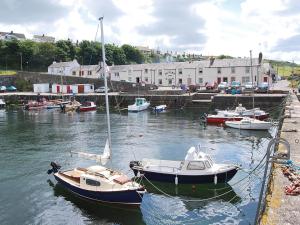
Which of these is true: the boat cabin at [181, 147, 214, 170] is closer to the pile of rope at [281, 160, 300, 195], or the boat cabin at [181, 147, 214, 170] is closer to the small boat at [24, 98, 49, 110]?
the pile of rope at [281, 160, 300, 195]

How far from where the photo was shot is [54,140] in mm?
46594

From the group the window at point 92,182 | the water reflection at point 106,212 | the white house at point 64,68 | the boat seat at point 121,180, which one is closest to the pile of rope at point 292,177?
the water reflection at point 106,212

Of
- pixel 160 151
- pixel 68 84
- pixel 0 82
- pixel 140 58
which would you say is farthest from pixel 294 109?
pixel 140 58

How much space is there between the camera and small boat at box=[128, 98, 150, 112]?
7744cm

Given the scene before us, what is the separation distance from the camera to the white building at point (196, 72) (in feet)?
316

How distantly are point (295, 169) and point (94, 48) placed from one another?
130 meters

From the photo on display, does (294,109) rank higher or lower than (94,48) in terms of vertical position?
lower

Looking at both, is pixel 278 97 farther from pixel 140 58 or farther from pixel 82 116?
pixel 140 58

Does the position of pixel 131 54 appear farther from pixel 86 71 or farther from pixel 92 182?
pixel 92 182

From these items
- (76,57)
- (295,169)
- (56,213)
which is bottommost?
(56,213)

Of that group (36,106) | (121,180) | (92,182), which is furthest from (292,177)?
(36,106)

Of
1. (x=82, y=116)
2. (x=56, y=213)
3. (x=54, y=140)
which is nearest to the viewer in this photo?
(x=56, y=213)

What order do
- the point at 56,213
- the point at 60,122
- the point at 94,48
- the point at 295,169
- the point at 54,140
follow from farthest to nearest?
the point at 94,48
the point at 60,122
the point at 54,140
the point at 56,213
the point at 295,169

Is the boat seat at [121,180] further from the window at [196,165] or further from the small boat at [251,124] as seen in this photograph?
the small boat at [251,124]
